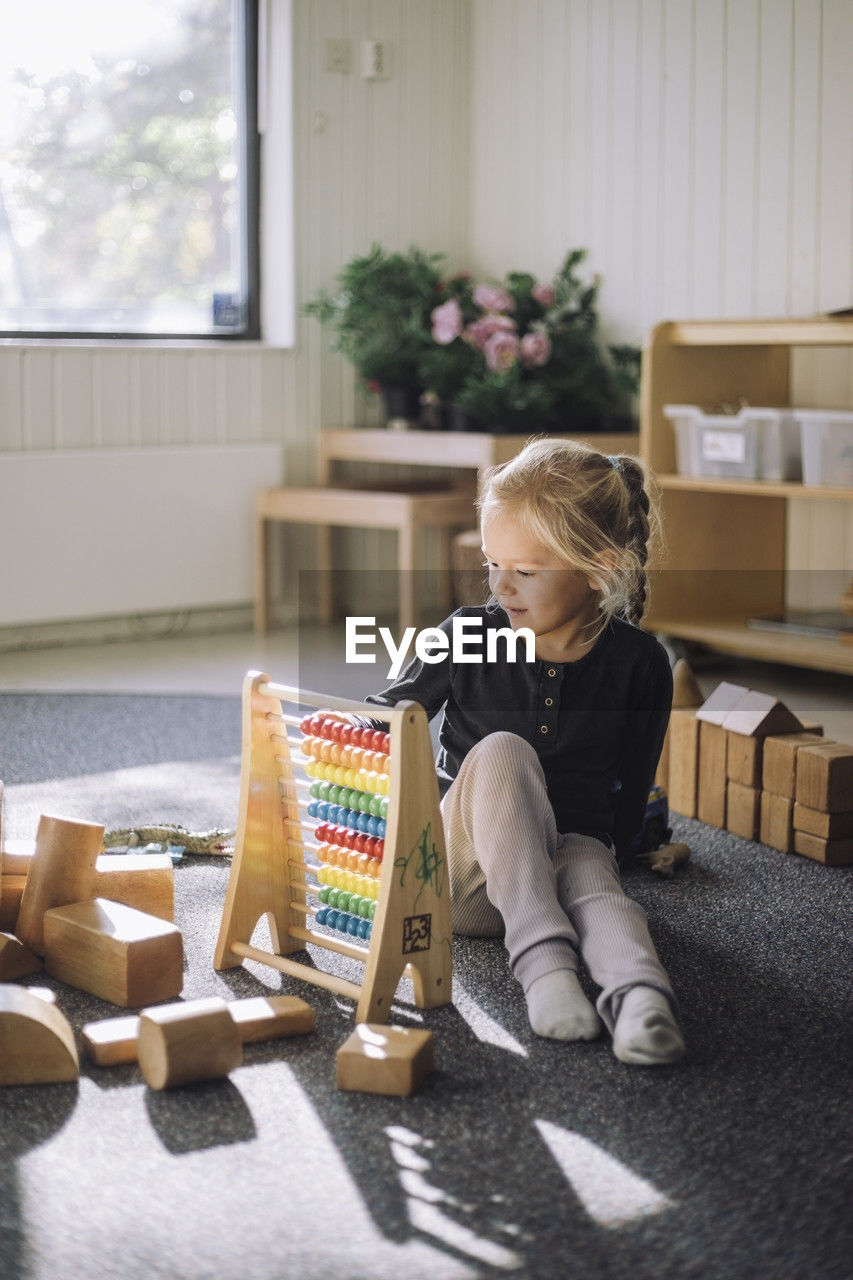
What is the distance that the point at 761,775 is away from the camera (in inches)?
86.2

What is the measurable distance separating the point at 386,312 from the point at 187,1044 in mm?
3143

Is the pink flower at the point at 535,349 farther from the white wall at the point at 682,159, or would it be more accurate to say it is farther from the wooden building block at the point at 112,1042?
the wooden building block at the point at 112,1042

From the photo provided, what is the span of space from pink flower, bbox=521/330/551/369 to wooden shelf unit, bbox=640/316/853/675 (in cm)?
44

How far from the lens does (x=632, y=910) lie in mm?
1545

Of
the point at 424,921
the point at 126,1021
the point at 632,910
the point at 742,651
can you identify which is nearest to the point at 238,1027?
the point at 126,1021

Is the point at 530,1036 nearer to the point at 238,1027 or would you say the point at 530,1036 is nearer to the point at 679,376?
the point at 238,1027

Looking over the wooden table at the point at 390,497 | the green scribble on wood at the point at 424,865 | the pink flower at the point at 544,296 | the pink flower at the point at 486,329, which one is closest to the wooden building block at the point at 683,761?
the green scribble on wood at the point at 424,865

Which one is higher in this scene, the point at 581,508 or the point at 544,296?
the point at 544,296

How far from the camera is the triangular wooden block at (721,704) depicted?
2.25 meters

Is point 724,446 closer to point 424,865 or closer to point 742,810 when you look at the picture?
point 742,810

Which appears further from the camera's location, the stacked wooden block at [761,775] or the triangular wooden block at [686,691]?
the triangular wooden block at [686,691]

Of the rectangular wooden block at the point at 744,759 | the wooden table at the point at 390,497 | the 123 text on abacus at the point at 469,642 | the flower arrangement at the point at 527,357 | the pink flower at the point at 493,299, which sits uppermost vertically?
the pink flower at the point at 493,299

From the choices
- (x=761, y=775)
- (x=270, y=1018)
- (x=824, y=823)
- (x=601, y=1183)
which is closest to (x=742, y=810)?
(x=761, y=775)

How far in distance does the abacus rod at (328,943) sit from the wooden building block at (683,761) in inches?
30.5
